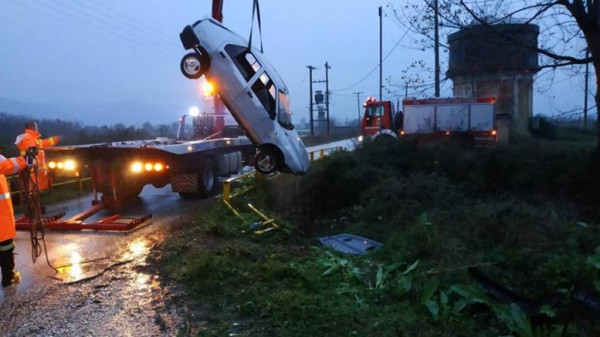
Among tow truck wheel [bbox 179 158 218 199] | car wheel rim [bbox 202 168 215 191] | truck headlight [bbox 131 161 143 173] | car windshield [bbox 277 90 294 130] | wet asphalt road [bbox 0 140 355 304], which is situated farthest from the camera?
car wheel rim [bbox 202 168 215 191]

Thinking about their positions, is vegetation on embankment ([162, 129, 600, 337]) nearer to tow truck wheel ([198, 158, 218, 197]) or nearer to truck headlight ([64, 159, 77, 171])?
tow truck wheel ([198, 158, 218, 197])

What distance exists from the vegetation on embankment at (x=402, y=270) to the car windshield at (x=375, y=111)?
13.8m

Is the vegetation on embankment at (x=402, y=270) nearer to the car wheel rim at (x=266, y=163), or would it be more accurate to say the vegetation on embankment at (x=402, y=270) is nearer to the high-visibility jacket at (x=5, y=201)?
the car wheel rim at (x=266, y=163)

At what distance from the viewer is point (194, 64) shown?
9.65 metres

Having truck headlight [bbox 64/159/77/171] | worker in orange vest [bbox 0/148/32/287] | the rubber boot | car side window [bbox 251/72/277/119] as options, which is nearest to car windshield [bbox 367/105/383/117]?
car side window [bbox 251/72/277/119]

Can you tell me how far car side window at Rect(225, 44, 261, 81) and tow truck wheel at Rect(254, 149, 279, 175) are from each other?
1.56 meters

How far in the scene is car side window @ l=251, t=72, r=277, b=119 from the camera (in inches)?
409

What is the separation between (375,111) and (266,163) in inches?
542

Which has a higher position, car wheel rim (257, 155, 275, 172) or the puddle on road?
car wheel rim (257, 155, 275, 172)

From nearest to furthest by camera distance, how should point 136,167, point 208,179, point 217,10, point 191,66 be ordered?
point 191,66, point 136,167, point 208,179, point 217,10

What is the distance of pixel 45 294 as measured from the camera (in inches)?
206

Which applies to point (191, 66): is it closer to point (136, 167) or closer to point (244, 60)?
point (244, 60)

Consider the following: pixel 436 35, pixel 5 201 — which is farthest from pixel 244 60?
pixel 5 201

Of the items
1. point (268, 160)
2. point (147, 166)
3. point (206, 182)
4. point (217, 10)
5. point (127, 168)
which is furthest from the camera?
point (217, 10)
